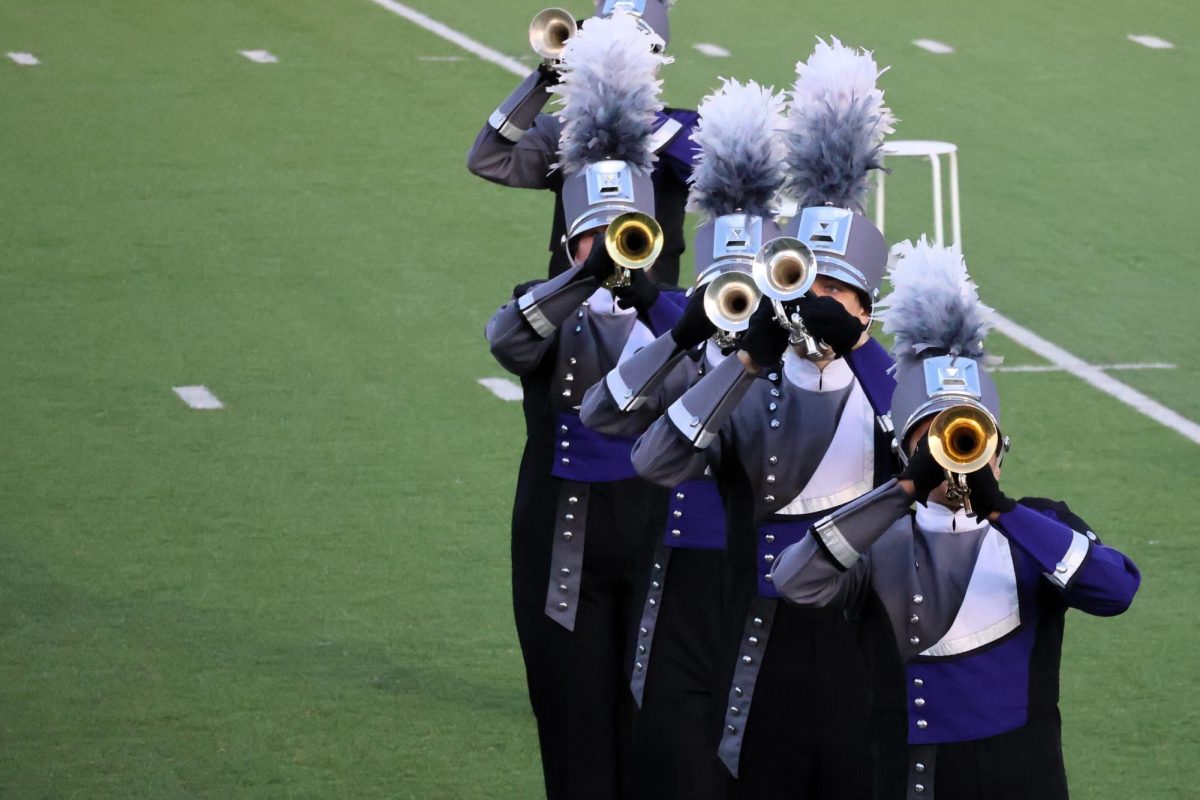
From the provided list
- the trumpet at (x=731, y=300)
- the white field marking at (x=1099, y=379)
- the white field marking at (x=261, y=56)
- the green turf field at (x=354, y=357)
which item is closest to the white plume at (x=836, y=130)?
the trumpet at (x=731, y=300)

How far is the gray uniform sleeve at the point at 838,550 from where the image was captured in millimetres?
3537

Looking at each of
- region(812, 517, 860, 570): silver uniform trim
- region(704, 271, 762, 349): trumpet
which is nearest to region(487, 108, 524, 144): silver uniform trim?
region(704, 271, 762, 349): trumpet

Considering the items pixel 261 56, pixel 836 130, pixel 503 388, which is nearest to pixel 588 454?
pixel 836 130

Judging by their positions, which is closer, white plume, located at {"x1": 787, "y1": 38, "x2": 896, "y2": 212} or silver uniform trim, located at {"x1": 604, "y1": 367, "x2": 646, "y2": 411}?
white plume, located at {"x1": 787, "y1": 38, "x2": 896, "y2": 212}

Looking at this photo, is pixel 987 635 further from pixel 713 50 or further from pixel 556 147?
pixel 713 50

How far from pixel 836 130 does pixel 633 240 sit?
505 millimetres

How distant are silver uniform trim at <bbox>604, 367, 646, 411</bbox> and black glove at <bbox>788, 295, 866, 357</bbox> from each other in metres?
0.59

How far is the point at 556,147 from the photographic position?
19.8 ft

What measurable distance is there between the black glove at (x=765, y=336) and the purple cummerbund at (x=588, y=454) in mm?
1049

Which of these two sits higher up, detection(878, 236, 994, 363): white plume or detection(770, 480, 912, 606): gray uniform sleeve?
detection(878, 236, 994, 363): white plume

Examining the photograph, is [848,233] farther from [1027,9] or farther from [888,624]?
[1027,9]

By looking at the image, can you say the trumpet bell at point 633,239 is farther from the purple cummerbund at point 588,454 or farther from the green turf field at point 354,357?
the green turf field at point 354,357

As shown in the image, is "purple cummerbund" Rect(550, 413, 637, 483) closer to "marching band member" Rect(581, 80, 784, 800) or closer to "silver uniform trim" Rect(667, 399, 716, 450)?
"marching band member" Rect(581, 80, 784, 800)

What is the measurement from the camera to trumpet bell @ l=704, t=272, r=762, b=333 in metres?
4.13
